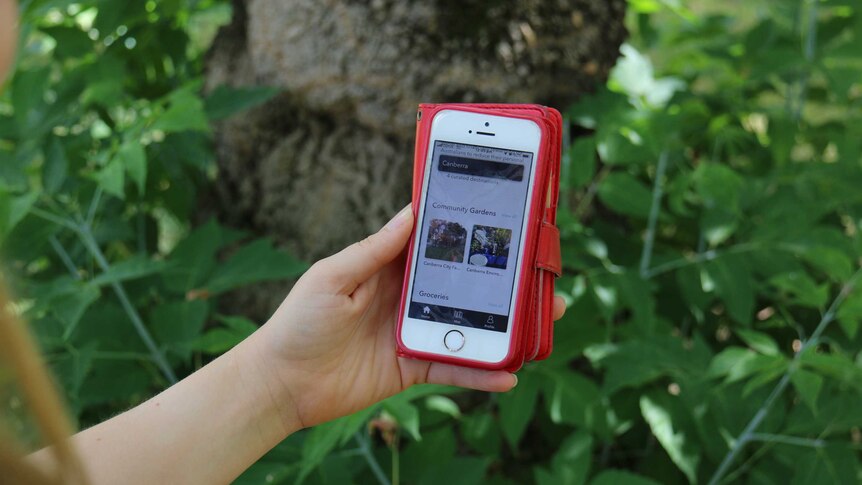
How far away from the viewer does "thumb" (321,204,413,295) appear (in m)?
1.30

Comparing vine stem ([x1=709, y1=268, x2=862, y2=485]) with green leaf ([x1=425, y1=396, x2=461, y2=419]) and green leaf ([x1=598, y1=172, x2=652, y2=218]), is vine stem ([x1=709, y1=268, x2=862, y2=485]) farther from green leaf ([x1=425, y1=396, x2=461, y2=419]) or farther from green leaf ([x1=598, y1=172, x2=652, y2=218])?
green leaf ([x1=425, y1=396, x2=461, y2=419])

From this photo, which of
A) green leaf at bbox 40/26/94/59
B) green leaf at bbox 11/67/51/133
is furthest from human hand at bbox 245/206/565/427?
green leaf at bbox 40/26/94/59

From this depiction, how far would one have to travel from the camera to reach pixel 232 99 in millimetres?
2105

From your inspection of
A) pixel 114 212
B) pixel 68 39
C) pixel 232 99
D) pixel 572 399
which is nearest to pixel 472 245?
pixel 572 399

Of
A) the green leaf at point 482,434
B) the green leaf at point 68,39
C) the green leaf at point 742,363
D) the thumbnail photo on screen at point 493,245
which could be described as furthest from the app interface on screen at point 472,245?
the green leaf at point 68,39

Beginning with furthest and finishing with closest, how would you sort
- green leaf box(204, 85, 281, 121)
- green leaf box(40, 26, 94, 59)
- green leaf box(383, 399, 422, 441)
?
green leaf box(40, 26, 94, 59) → green leaf box(204, 85, 281, 121) → green leaf box(383, 399, 422, 441)

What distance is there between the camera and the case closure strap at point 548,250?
1.38 metres

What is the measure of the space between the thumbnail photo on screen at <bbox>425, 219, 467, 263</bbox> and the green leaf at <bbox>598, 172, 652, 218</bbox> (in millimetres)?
742

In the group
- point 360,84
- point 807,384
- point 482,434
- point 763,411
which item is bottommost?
point 482,434

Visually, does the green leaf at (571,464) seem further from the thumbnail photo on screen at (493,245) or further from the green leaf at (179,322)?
the green leaf at (179,322)

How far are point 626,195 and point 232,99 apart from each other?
0.96 m

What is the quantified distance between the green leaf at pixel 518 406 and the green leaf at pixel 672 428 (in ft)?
0.81

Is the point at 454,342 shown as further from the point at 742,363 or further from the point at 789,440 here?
the point at 789,440

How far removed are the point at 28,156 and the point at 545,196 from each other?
1241mm
